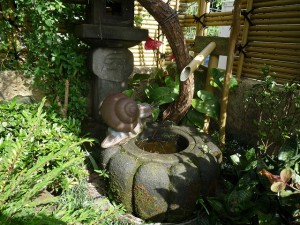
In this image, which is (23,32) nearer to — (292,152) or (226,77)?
(226,77)

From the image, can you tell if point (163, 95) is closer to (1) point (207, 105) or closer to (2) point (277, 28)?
(1) point (207, 105)

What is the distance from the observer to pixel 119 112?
251cm

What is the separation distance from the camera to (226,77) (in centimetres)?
298

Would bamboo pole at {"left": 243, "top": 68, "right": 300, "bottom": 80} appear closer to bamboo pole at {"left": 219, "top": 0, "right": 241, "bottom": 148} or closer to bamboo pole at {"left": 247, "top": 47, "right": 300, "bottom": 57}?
bamboo pole at {"left": 247, "top": 47, "right": 300, "bottom": 57}

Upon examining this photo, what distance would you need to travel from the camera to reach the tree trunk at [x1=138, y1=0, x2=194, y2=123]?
9.55 feet

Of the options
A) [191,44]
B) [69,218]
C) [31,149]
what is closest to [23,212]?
[69,218]

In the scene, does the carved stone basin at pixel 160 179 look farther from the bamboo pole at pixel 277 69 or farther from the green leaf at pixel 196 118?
the bamboo pole at pixel 277 69

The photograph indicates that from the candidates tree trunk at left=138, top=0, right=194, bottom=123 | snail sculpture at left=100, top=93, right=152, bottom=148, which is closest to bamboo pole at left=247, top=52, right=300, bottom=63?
tree trunk at left=138, top=0, right=194, bottom=123

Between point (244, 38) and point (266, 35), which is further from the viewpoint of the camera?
point (244, 38)

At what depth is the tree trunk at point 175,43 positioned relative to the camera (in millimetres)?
2910

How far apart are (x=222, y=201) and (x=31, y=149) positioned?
1802 millimetres

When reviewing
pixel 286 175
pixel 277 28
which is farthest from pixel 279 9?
pixel 286 175

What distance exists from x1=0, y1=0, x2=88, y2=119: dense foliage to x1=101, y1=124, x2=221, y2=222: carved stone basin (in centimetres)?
130

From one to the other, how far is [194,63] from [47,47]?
199cm
